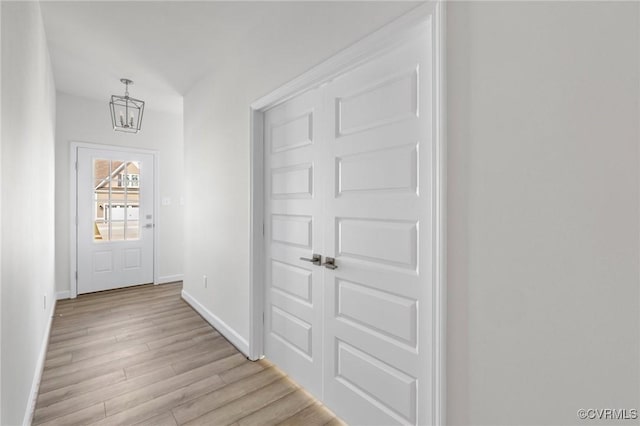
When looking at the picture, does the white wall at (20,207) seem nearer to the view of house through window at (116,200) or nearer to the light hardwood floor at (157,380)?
the light hardwood floor at (157,380)

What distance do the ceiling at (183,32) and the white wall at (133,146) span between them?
2.57 ft

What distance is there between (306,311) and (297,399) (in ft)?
1.78

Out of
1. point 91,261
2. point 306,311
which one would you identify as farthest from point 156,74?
point 306,311

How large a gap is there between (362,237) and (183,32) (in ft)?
7.53

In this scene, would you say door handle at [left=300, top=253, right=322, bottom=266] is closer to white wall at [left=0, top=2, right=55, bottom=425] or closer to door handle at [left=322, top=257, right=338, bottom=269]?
door handle at [left=322, top=257, right=338, bottom=269]

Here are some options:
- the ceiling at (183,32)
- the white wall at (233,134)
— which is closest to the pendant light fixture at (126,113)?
the ceiling at (183,32)

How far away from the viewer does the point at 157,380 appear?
215 centimetres

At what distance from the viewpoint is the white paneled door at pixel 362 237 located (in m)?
1.35

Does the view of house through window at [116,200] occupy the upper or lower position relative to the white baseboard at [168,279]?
upper

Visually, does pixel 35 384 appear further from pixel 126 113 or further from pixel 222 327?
pixel 126 113
